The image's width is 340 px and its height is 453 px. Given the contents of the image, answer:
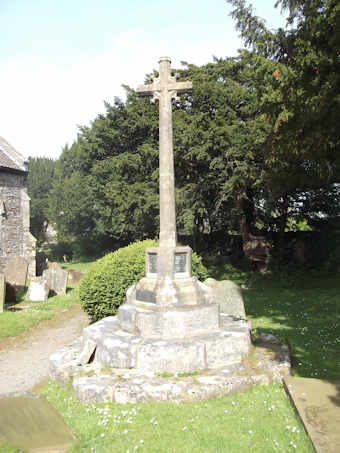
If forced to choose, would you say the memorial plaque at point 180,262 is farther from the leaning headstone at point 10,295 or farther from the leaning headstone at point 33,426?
the leaning headstone at point 10,295

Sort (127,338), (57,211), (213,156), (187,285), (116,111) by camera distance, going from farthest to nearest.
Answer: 1. (57,211)
2. (116,111)
3. (213,156)
4. (187,285)
5. (127,338)

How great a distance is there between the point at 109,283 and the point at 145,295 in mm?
2819

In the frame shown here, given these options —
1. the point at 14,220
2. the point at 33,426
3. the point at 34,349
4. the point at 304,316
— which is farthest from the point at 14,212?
the point at 33,426

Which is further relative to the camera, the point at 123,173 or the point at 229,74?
the point at 123,173

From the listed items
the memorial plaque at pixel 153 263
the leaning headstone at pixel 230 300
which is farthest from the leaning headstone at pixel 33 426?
the leaning headstone at pixel 230 300

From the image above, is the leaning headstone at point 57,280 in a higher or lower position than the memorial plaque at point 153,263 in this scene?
lower

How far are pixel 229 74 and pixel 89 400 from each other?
1589cm

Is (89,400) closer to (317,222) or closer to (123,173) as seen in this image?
(123,173)

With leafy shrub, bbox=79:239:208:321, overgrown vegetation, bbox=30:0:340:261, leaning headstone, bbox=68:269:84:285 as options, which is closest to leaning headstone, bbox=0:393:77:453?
leafy shrub, bbox=79:239:208:321

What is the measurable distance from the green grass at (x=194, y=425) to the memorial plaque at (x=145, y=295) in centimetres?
179

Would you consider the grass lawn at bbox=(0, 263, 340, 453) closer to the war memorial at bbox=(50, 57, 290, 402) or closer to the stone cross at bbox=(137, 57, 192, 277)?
the war memorial at bbox=(50, 57, 290, 402)

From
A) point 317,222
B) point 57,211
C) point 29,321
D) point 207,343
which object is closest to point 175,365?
point 207,343

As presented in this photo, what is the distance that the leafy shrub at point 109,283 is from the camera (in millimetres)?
8844

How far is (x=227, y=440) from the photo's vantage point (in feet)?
12.7
